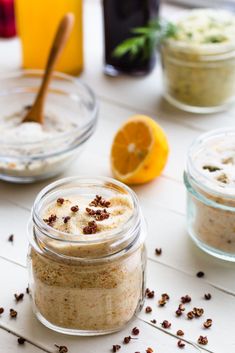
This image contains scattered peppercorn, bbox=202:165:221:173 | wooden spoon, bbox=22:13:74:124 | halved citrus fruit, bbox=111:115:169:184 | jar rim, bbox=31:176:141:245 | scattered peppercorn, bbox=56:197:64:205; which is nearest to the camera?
jar rim, bbox=31:176:141:245

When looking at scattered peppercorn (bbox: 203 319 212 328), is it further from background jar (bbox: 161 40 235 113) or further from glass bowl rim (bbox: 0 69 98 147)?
background jar (bbox: 161 40 235 113)

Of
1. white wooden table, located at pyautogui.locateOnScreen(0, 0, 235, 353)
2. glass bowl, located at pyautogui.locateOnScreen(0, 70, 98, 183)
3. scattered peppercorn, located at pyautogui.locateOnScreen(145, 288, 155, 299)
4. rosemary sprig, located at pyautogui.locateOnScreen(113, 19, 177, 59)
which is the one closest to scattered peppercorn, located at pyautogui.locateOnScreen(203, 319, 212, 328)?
white wooden table, located at pyautogui.locateOnScreen(0, 0, 235, 353)

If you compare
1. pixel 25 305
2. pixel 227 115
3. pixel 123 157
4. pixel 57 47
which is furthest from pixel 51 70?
pixel 25 305

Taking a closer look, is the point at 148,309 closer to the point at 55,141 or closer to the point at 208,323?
the point at 208,323

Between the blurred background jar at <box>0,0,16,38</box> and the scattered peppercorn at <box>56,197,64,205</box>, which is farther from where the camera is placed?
the blurred background jar at <box>0,0,16,38</box>

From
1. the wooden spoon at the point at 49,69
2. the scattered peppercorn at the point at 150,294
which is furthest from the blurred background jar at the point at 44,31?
the scattered peppercorn at the point at 150,294

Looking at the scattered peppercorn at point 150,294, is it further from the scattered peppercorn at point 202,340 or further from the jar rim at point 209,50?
the jar rim at point 209,50
